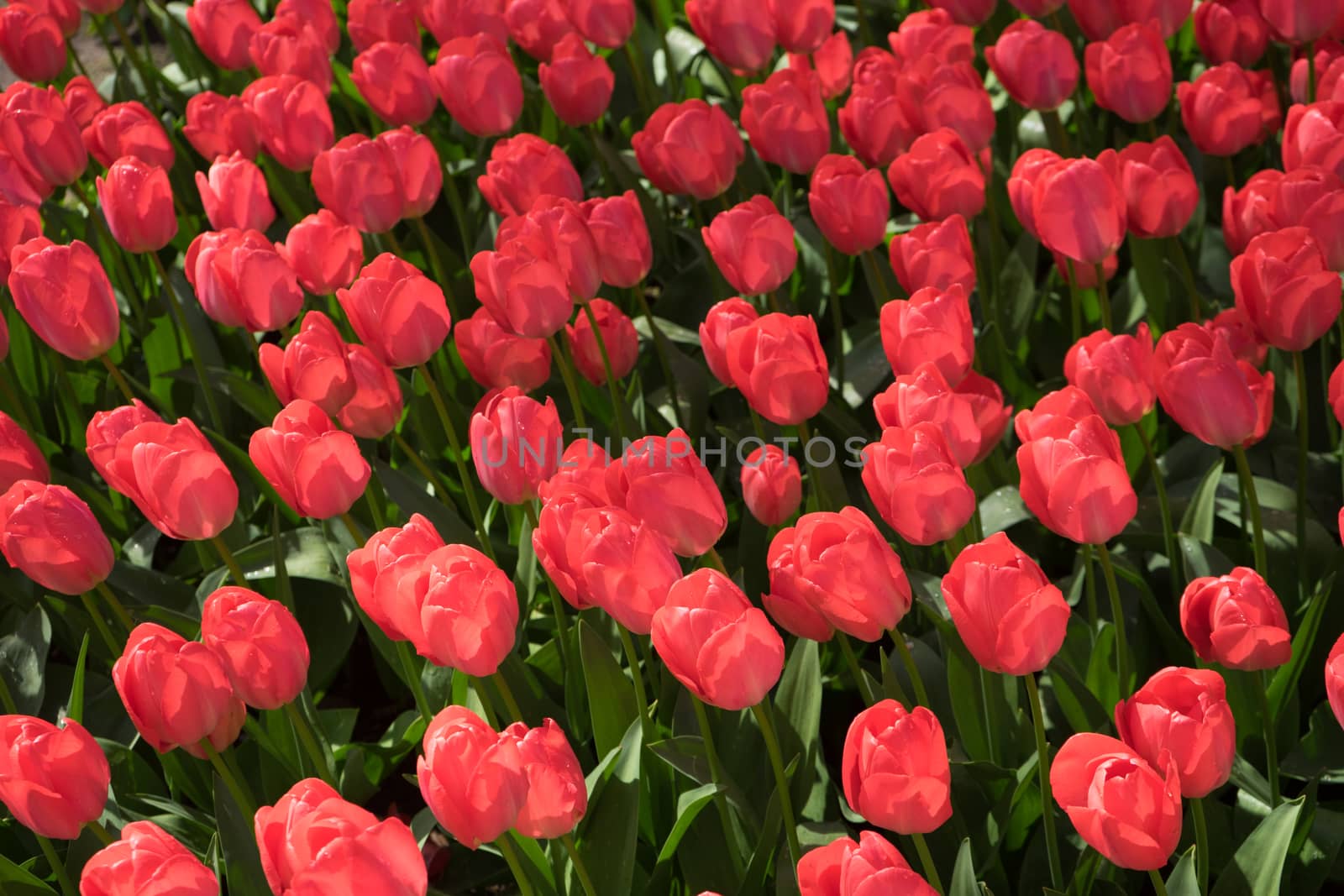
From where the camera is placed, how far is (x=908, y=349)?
1.49m

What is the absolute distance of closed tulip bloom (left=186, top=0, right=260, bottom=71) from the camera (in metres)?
2.48

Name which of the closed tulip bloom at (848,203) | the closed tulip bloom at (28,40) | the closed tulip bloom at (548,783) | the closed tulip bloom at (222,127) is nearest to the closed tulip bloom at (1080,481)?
the closed tulip bloom at (548,783)

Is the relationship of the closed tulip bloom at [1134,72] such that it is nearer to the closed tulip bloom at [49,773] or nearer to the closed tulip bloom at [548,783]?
the closed tulip bloom at [548,783]

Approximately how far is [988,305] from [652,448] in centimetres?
105

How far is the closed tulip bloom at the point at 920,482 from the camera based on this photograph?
123 cm

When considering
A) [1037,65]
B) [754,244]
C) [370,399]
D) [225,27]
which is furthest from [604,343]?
[225,27]

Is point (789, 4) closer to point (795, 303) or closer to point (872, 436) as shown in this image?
point (795, 303)

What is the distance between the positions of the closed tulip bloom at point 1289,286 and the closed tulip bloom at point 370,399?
0.94 metres

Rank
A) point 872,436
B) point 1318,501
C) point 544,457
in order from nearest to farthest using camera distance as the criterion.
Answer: point 544,457 → point 1318,501 → point 872,436

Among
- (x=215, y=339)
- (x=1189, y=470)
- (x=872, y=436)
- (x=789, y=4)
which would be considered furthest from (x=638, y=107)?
(x=1189, y=470)

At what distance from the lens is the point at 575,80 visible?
2227 mm

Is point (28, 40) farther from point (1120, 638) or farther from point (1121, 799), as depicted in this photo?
point (1121, 799)

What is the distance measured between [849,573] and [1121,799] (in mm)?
273

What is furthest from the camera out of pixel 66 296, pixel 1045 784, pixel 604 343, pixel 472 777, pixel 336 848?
pixel 604 343
